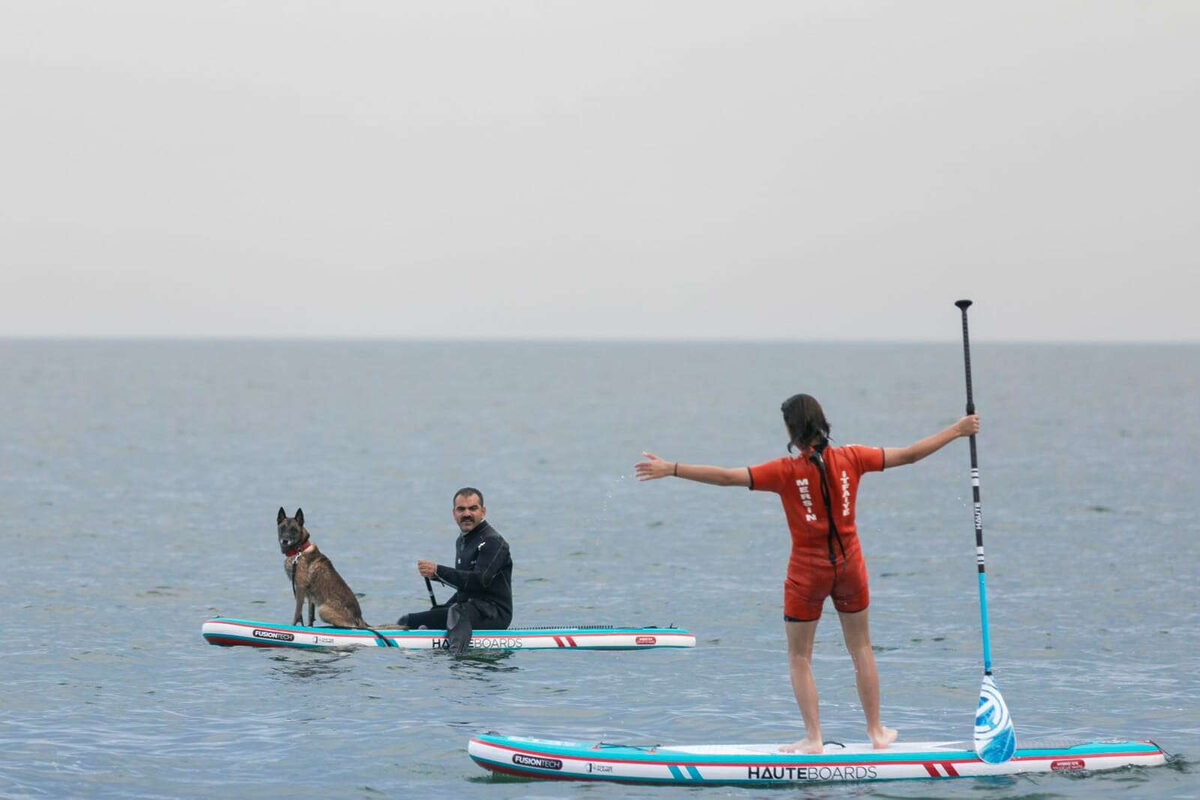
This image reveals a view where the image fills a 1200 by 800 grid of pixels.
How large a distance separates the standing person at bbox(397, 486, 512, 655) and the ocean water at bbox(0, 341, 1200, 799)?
1.78 ft

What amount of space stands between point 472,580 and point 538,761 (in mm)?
5540

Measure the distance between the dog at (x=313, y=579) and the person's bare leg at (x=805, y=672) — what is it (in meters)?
7.80

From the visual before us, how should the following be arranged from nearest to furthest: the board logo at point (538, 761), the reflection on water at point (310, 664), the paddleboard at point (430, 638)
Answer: the board logo at point (538, 761), the reflection on water at point (310, 664), the paddleboard at point (430, 638)

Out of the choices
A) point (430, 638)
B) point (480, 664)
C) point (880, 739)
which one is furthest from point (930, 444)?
point (430, 638)

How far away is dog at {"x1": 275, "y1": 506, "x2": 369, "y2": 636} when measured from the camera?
727 inches

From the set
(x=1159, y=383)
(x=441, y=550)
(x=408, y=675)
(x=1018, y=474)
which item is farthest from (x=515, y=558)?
(x=1159, y=383)

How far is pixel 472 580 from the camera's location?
1805 cm

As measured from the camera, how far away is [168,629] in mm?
21453

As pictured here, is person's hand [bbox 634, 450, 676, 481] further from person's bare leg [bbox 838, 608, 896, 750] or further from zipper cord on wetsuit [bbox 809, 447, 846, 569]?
person's bare leg [bbox 838, 608, 896, 750]

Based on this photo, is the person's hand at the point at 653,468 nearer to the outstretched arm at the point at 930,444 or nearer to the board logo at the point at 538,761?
the outstretched arm at the point at 930,444

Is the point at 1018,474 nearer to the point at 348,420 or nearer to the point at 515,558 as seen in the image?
the point at 515,558

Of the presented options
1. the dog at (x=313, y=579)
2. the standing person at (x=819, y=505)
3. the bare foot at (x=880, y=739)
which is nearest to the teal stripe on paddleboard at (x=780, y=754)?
the bare foot at (x=880, y=739)

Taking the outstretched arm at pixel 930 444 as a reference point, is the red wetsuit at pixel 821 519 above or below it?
below

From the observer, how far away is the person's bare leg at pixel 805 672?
11.9m
